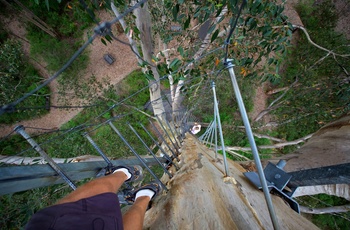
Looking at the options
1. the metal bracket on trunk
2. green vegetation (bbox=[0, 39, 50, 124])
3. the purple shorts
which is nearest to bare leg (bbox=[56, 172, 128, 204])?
the purple shorts

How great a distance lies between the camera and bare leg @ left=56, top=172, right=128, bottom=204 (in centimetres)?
125

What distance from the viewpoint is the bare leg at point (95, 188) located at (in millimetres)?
1246

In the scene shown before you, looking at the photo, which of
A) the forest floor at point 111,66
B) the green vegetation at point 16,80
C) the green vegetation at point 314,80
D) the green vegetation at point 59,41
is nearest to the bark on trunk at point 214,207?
the green vegetation at point 314,80

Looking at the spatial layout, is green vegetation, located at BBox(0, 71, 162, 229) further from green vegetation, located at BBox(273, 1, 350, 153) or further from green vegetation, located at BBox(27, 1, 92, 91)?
green vegetation, located at BBox(273, 1, 350, 153)

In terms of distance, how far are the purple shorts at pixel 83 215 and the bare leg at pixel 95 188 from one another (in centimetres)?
11

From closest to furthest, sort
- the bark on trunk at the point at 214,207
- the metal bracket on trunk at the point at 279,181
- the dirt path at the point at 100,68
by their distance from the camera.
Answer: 1. the bark on trunk at the point at 214,207
2. the metal bracket on trunk at the point at 279,181
3. the dirt path at the point at 100,68

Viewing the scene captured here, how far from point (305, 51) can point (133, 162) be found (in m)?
7.05

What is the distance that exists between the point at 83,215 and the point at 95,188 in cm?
28

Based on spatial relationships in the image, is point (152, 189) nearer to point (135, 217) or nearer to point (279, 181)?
point (135, 217)

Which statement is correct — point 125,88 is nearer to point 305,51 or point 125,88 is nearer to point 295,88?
point 295,88

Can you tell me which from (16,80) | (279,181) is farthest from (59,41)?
(279,181)

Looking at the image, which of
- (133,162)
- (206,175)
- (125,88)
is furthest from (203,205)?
(125,88)

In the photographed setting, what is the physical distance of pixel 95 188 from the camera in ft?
4.46

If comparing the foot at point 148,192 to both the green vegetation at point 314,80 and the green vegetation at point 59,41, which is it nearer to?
the green vegetation at point 314,80
